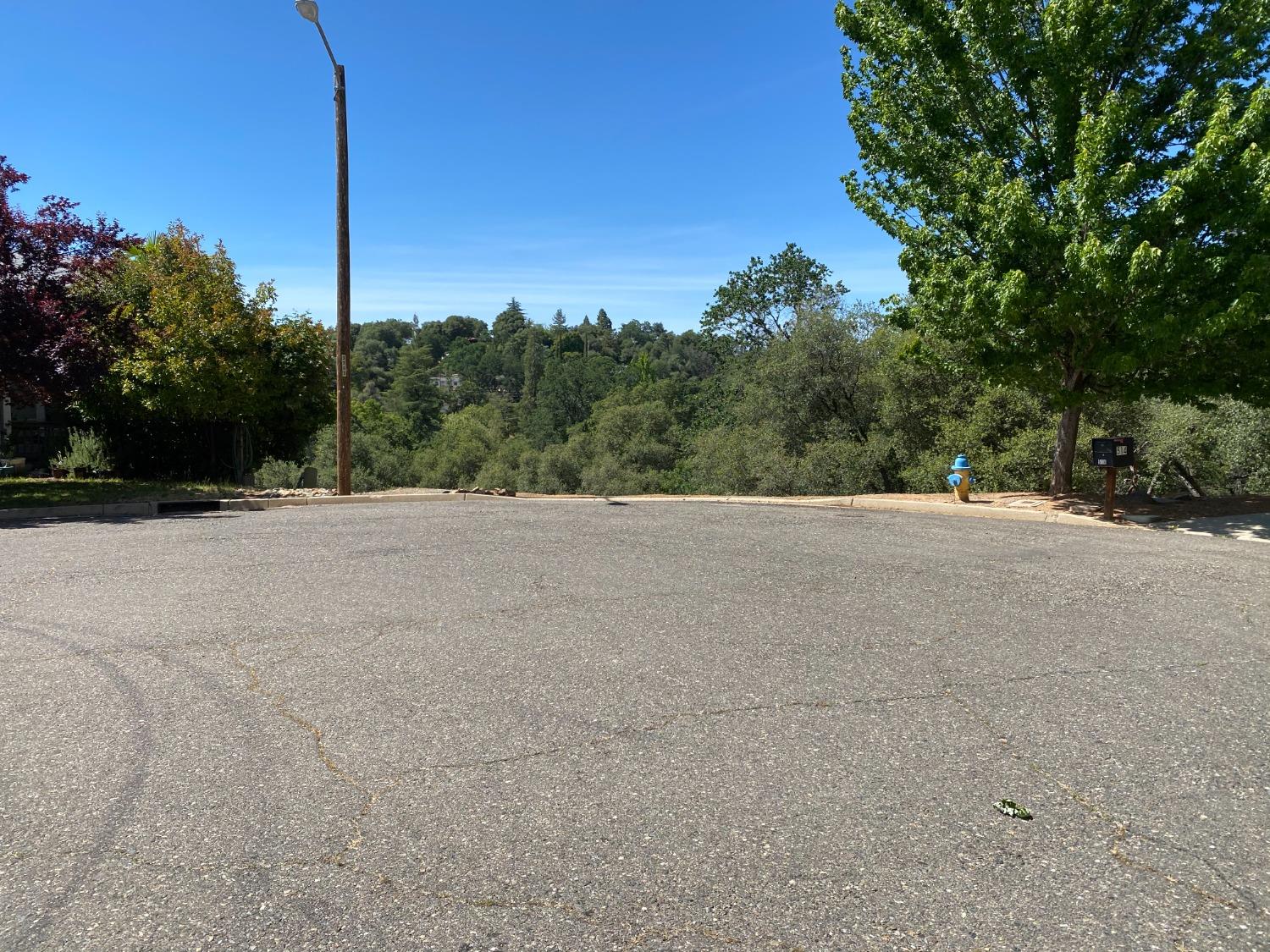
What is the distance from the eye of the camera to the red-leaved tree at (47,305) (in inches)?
491

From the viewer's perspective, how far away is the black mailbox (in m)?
10.5

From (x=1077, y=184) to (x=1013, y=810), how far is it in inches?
383

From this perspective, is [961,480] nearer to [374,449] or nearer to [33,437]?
[33,437]

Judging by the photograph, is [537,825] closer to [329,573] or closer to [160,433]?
[329,573]

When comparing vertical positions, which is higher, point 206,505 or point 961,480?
point 961,480

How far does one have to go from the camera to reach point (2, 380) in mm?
12719

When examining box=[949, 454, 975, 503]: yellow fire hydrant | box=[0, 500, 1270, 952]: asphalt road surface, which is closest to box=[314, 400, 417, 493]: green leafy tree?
box=[949, 454, 975, 503]: yellow fire hydrant

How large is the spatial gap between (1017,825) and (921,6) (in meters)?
12.5

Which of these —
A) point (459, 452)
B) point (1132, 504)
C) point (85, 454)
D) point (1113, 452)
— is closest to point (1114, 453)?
point (1113, 452)

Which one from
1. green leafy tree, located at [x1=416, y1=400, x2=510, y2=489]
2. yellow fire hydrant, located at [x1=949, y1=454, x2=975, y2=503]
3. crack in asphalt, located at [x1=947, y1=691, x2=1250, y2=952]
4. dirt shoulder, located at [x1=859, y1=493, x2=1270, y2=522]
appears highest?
yellow fire hydrant, located at [x1=949, y1=454, x2=975, y2=503]

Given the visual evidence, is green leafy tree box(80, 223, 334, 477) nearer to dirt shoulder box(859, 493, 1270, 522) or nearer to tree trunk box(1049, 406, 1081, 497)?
dirt shoulder box(859, 493, 1270, 522)

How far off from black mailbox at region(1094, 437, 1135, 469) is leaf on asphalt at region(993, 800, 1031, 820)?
8.49 m

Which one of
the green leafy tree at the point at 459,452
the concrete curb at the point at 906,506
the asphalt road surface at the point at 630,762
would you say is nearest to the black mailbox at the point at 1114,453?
the concrete curb at the point at 906,506

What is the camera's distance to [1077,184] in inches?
414
